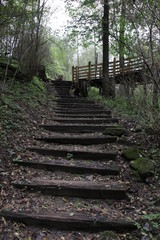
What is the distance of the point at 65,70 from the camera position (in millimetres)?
33719

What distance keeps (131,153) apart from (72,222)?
1.73 metres

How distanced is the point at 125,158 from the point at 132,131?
3.67ft

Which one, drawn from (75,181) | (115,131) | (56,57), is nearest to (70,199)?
(75,181)

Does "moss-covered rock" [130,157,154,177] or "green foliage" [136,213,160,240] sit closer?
"green foliage" [136,213,160,240]

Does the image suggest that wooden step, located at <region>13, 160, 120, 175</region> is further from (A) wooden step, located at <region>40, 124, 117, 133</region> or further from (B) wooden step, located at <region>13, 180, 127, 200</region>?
(A) wooden step, located at <region>40, 124, 117, 133</region>

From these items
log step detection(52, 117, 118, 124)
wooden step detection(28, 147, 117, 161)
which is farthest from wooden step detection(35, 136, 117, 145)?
log step detection(52, 117, 118, 124)

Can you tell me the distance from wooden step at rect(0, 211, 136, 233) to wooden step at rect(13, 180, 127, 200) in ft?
1.39

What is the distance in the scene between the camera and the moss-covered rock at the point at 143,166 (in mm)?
3055

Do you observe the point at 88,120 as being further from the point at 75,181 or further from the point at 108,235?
the point at 108,235

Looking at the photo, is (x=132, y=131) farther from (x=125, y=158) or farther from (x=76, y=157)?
(x=76, y=157)

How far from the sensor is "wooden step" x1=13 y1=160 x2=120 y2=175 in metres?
3.29

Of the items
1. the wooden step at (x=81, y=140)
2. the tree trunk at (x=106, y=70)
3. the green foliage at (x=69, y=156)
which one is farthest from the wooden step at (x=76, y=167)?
the tree trunk at (x=106, y=70)

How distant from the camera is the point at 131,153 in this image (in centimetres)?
352

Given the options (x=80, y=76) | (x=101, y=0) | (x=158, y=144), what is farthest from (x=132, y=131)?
(x=80, y=76)
